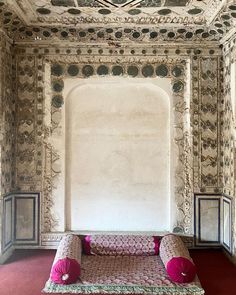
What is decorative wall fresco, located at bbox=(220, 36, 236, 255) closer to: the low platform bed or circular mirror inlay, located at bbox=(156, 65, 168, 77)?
circular mirror inlay, located at bbox=(156, 65, 168, 77)

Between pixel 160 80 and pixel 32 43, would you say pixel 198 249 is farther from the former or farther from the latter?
pixel 32 43

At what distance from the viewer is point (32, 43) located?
5309 mm

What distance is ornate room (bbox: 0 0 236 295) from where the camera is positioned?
17.3ft

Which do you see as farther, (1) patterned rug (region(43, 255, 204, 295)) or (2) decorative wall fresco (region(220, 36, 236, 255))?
(2) decorative wall fresco (region(220, 36, 236, 255))

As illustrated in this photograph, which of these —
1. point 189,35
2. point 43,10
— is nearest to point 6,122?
point 43,10

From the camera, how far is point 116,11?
15.1 feet

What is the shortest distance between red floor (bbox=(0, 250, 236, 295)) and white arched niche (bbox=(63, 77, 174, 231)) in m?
0.69

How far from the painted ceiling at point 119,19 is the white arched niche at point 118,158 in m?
0.71

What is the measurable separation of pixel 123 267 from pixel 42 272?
0.97 m

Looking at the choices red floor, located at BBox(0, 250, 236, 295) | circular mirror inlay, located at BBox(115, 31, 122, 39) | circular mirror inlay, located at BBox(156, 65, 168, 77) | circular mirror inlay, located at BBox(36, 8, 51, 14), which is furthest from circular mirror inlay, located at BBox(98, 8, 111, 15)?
red floor, located at BBox(0, 250, 236, 295)

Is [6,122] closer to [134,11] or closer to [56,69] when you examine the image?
[56,69]

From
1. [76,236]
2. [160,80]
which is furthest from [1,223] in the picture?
[160,80]

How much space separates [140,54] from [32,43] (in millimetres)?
1588

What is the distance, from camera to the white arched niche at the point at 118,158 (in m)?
5.39
